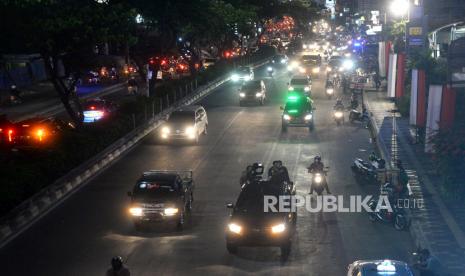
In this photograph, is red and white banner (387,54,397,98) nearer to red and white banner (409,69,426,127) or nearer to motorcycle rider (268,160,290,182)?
red and white banner (409,69,426,127)

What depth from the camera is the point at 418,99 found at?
3816 centimetres

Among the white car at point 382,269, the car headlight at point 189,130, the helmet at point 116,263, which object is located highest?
the helmet at point 116,263

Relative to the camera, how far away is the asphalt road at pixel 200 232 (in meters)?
20.1

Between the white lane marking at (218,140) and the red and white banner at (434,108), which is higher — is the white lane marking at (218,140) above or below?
below

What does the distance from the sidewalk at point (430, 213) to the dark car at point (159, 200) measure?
263 inches

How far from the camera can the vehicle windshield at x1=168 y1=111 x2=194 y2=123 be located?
3950cm

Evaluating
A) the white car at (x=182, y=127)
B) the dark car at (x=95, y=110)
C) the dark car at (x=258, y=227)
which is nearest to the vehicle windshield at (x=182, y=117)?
the white car at (x=182, y=127)

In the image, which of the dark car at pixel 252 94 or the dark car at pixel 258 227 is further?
the dark car at pixel 252 94

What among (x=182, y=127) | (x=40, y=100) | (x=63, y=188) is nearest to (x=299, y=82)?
(x=40, y=100)

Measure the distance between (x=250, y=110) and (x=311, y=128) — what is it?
10.9 m

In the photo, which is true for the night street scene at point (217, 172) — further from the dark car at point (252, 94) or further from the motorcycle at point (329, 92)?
the motorcycle at point (329, 92)

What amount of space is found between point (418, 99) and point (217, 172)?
1125 centimetres

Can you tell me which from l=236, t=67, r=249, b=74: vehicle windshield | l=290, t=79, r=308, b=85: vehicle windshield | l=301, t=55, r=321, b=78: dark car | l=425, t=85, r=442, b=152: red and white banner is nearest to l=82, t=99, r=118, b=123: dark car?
l=290, t=79, r=308, b=85: vehicle windshield

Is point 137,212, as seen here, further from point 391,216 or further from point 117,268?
point 117,268
